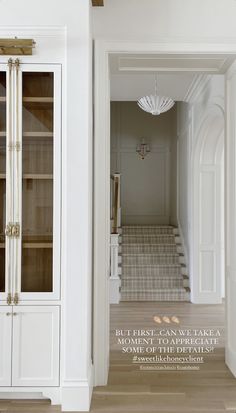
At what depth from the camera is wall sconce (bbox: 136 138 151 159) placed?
984cm

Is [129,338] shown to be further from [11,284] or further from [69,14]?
[69,14]

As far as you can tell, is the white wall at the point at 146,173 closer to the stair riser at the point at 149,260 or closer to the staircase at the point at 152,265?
the staircase at the point at 152,265

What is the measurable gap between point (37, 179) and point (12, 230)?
0.41m

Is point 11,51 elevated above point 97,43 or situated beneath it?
situated beneath

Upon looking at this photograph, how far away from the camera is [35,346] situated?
301 centimetres

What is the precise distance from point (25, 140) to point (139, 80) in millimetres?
3650

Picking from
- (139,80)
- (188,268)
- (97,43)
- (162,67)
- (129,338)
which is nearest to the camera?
(97,43)

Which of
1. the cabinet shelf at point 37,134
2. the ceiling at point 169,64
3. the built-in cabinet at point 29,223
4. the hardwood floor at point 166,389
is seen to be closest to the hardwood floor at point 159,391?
the hardwood floor at point 166,389

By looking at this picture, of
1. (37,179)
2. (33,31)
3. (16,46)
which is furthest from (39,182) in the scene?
(33,31)

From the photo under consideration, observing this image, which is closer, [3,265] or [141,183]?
[3,265]

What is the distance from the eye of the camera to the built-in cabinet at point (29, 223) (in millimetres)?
3008

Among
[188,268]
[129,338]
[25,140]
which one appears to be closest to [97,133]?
[25,140]

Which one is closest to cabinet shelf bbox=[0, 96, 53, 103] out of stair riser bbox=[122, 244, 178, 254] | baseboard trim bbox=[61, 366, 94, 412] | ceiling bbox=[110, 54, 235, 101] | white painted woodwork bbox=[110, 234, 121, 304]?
ceiling bbox=[110, 54, 235, 101]

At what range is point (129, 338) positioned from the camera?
4699mm
